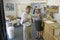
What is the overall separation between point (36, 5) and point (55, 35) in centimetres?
270

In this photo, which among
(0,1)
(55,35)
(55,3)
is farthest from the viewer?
(55,3)

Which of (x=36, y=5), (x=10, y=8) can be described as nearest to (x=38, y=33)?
(x=36, y=5)

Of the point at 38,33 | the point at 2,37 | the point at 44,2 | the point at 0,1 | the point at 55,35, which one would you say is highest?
the point at 44,2

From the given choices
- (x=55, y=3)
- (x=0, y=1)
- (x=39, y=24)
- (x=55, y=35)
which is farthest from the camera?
(x=55, y=3)

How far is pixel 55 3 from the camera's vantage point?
169 inches

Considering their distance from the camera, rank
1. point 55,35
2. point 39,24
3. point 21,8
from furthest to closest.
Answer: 1. point 21,8
2. point 39,24
3. point 55,35

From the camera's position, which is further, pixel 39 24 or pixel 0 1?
pixel 39 24

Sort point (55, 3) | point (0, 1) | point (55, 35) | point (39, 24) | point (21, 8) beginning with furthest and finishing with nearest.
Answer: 1. point (21, 8)
2. point (55, 3)
3. point (39, 24)
4. point (55, 35)
5. point (0, 1)

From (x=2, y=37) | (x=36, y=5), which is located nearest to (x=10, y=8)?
(x=36, y=5)

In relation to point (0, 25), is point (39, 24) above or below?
below

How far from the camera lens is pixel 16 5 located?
179 inches

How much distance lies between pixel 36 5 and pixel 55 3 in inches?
33.5

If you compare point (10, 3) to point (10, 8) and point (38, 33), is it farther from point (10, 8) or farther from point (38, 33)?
point (38, 33)

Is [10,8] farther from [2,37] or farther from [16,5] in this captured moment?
[2,37]
